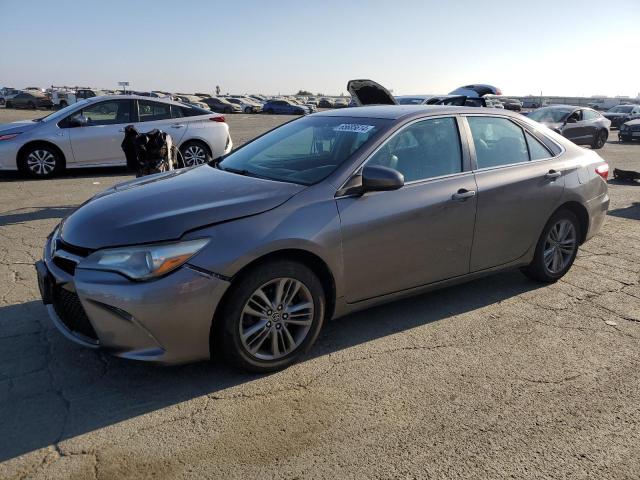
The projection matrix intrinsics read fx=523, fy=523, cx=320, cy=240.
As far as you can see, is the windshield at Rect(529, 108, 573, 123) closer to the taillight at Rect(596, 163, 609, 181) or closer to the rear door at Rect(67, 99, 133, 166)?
the rear door at Rect(67, 99, 133, 166)

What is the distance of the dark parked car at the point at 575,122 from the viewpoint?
17.8 meters

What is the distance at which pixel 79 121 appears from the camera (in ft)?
32.5

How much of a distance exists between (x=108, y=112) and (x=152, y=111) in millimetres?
825

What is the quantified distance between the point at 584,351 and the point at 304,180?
234 centimetres

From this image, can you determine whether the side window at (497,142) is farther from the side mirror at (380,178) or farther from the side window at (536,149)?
the side mirror at (380,178)

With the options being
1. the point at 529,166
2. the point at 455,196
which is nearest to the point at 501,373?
the point at 455,196

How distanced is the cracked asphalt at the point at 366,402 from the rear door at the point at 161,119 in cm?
634

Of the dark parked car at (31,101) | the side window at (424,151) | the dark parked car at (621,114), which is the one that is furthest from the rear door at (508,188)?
the dark parked car at (31,101)

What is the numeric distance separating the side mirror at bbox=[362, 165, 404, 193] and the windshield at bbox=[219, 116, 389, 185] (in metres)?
0.27

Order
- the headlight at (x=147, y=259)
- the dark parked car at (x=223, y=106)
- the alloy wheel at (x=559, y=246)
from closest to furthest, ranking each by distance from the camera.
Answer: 1. the headlight at (x=147, y=259)
2. the alloy wheel at (x=559, y=246)
3. the dark parked car at (x=223, y=106)

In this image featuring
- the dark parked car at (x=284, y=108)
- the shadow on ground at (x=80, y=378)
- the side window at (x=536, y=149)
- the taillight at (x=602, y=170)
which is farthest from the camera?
the dark parked car at (x=284, y=108)

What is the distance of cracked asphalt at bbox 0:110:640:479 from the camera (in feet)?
8.34

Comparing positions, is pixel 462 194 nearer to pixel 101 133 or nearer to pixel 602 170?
pixel 602 170

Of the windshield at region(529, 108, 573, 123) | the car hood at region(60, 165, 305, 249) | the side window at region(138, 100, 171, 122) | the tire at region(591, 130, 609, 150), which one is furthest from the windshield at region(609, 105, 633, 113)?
the car hood at region(60, 165, 305, 249)
